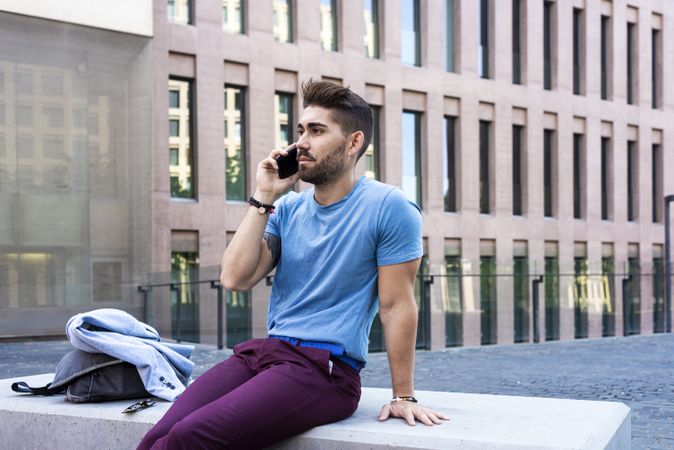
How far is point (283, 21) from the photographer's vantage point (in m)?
24.2

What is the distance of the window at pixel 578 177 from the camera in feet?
103

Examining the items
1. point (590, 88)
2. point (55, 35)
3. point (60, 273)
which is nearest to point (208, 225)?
point (60, 273)

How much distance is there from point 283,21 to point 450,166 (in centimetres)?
684

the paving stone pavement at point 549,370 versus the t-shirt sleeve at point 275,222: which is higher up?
the t-shirt sleeve at point 275,222

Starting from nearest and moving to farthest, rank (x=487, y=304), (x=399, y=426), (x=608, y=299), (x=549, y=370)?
(x=399, y=426)
(x=549, y=370)
(x=487, y=304)
(x=608, y=299)

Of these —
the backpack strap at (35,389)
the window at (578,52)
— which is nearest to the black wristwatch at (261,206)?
the backpack strap at (35,389)

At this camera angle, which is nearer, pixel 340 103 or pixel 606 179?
pixel 340 103

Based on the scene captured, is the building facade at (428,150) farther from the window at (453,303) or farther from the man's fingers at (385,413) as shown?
the man's fingers at (385,413)

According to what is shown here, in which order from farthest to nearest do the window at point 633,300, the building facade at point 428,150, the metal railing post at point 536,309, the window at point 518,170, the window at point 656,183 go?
the window at point 656,183, the window at point 518,170, the window at point 633,300, the metal railing post at point 536,309, the building facade at point 428,150

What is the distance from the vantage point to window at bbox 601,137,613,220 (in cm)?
3225

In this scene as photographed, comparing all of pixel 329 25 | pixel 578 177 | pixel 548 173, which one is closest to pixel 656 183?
pixel 578 177

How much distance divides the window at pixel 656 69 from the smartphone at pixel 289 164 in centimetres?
3231

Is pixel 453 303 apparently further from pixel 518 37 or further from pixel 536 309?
pixel 518 37

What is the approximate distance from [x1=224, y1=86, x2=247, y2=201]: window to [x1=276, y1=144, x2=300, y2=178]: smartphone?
18.9m
